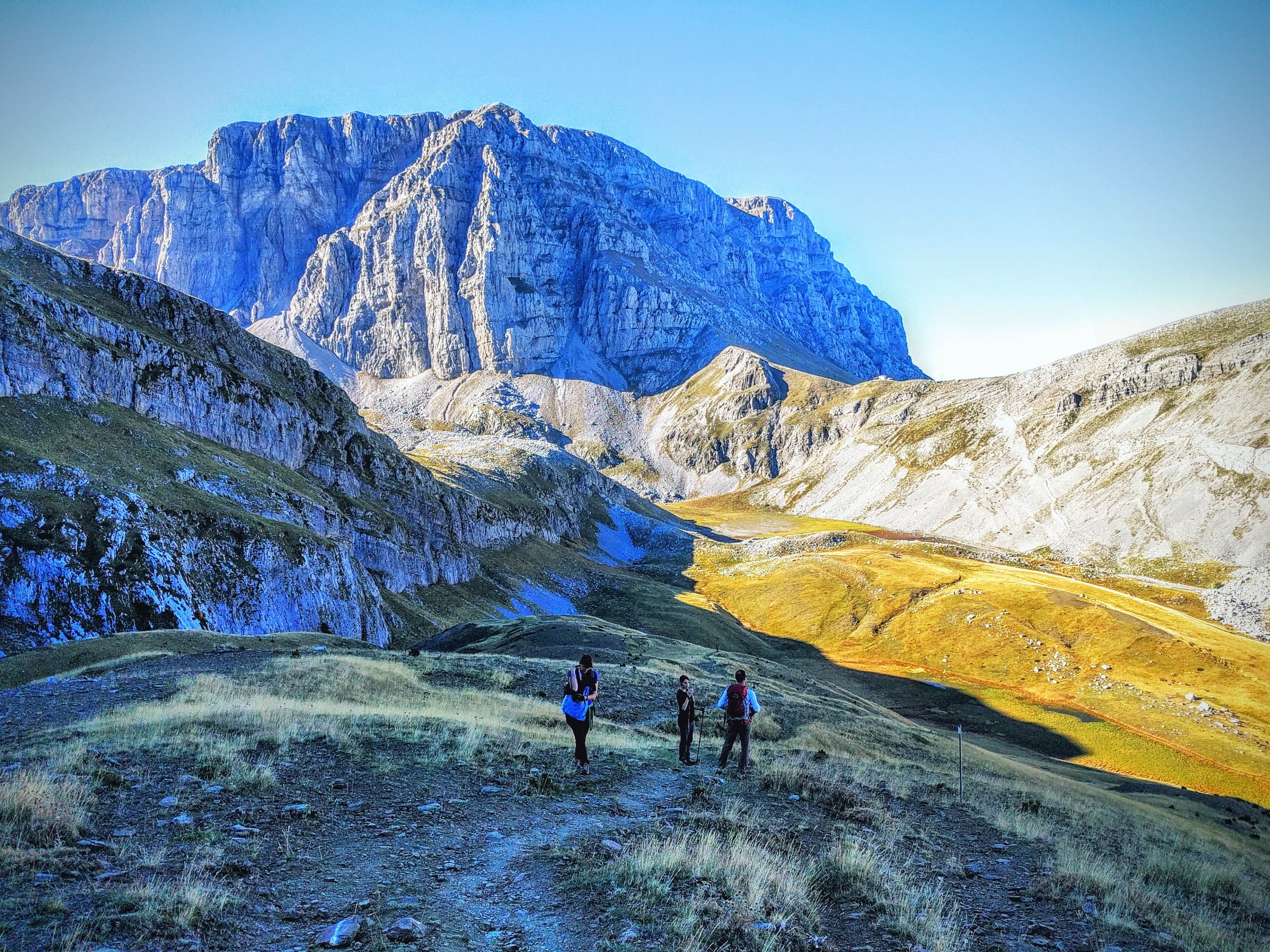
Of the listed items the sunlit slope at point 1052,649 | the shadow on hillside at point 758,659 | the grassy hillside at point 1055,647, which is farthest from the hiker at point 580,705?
the sunlit slope at point 1052,649

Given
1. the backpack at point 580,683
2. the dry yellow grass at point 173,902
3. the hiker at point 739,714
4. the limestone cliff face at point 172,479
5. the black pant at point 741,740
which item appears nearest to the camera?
the dry yellow grass at point 173,902

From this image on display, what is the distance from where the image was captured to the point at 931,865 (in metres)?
14.1

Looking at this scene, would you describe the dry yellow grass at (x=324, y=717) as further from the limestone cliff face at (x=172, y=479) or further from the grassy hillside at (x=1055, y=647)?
the grassy hillside at (x=1055, y=647)

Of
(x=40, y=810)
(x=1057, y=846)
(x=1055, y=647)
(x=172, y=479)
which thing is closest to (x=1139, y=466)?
(x=1055, y=647)

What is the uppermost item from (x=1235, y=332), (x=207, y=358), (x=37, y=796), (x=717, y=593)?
(x=1235, y=332)

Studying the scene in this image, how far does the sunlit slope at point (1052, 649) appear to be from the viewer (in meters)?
60.0

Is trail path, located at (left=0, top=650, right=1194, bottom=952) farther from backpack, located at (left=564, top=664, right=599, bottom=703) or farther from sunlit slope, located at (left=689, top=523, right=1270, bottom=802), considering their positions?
sunlit slope, located at (left=689, top=523, right=1270, bottom=802)

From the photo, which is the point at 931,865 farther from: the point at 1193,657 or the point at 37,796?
the point at 1193,657

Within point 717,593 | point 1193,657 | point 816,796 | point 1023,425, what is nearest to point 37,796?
point 816,796

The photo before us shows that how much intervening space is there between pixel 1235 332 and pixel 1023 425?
4922 cm

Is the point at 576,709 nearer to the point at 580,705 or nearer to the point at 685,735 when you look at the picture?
the point at 580,705

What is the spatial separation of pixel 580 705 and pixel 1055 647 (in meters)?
83.7

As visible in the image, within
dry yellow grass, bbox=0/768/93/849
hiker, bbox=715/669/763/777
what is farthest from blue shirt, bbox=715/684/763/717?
dry yellow grass, bbox=0/768/93/849

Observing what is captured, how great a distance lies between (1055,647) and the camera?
8100cm
